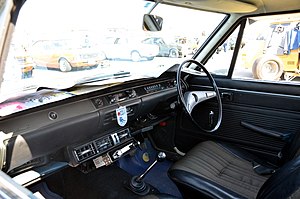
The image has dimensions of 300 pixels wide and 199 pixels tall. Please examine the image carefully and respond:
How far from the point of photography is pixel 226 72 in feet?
Result: 8.21

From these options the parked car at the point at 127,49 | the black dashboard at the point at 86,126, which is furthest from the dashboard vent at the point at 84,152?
the parked car at the point at 127,49

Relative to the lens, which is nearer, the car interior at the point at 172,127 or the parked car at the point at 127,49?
the car interior at the point at 172,127

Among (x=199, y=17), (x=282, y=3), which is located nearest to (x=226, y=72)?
(x=199, y=17)

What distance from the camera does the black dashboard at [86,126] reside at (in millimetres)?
1213

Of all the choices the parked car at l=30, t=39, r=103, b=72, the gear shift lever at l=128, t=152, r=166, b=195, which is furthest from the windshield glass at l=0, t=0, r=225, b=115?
the gear shift lever at l=128, t=152, r=166, b=195

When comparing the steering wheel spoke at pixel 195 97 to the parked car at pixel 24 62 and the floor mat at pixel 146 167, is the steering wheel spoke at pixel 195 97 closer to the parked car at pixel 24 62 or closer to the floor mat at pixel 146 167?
the floor mat at pixel 146 167

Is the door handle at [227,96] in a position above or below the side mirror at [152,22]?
below

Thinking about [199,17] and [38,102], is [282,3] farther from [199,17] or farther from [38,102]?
[38,102]

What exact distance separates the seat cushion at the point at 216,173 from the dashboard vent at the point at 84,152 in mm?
497

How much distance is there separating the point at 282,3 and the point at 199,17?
0.70m

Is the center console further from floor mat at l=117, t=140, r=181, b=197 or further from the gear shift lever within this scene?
floor mat at l=117, t=140, r=181, b=197

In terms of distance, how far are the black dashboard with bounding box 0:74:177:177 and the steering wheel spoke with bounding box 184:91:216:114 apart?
142 mm

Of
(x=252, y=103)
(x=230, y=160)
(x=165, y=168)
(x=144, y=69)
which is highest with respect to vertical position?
(x=144, y=69)

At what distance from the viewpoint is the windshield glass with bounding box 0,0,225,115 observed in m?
1.30
